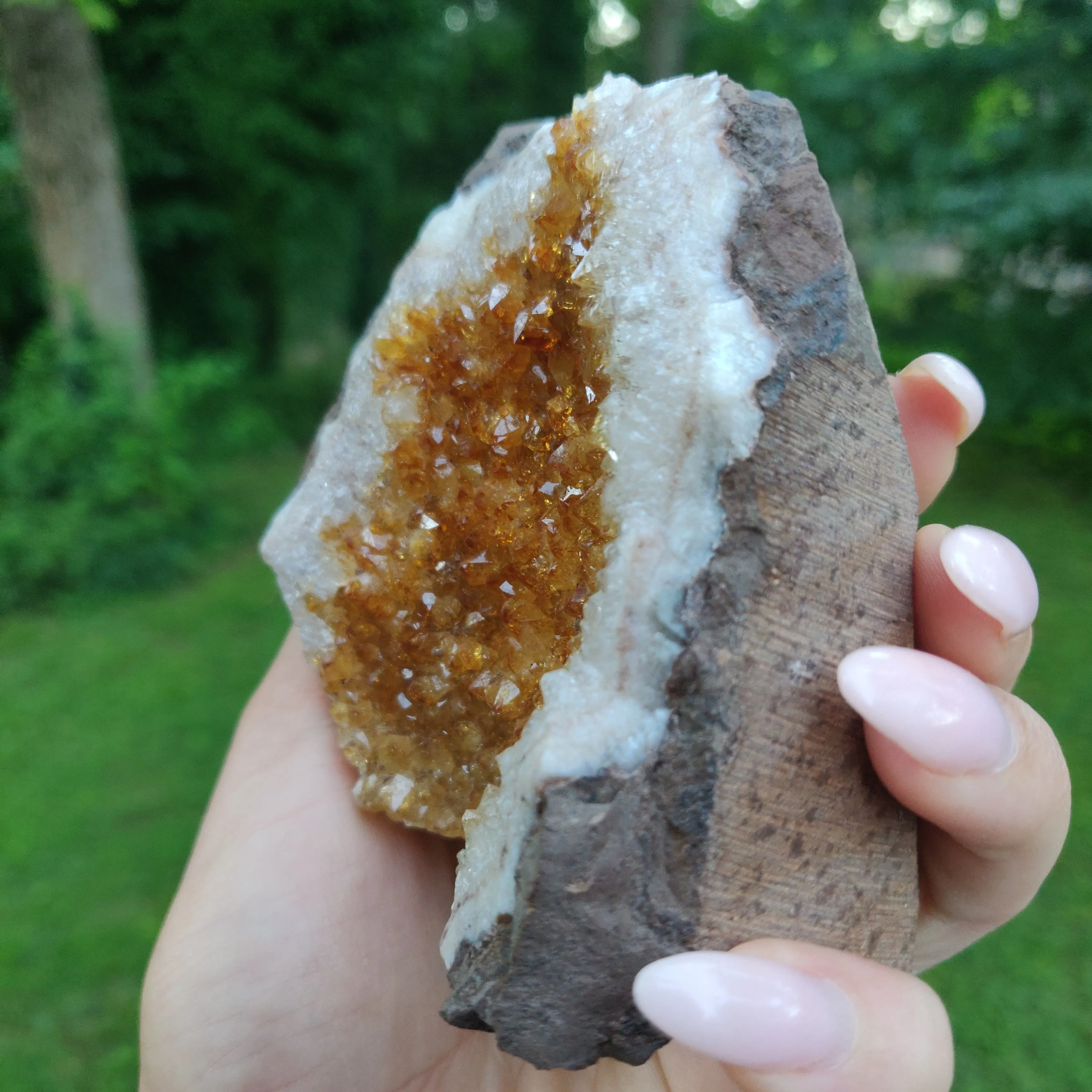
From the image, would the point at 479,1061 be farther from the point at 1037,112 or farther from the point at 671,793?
the point at 1037,112

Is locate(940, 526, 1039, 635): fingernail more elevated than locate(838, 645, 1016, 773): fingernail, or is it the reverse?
locate(940, 526, 1039, 635): fingernail

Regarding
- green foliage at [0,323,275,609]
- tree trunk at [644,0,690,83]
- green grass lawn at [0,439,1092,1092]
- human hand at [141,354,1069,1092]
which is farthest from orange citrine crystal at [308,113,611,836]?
tree trunk at [644,0,690,83]

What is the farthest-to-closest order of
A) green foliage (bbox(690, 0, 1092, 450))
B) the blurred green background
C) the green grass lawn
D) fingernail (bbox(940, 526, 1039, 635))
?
1. green foliage (bbox(690, 0, 1092, 450))
2. the blurred green background
3. the green grass lawn
4. fingernail (bbox(940, 526, 1039, 635))

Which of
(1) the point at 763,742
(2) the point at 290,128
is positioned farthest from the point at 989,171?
(1) the point at 763,742

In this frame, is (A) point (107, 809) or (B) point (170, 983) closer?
(B) point (170, 983)

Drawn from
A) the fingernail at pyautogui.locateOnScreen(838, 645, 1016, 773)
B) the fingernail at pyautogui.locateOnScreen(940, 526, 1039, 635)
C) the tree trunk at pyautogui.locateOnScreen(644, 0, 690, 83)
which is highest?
the tree trunk at pyautogui.locateOnScreen(644, 0, 690, 83)

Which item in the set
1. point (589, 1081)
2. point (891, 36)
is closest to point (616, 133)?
point (589, 1081)

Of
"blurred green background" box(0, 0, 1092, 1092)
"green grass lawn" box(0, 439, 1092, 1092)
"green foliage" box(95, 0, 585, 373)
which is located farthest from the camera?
"green foliage" box(95, 0, 585, 373)

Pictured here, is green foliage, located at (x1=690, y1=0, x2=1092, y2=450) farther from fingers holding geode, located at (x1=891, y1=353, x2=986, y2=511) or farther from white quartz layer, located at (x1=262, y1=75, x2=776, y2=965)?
white quartz layer, located at (x1=262, y1=75, x2=776, y2=965)
